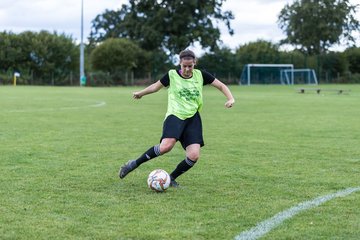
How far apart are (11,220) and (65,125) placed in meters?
10.2

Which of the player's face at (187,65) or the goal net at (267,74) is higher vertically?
the goal net at (267,74)

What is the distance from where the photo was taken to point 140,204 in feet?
21.7

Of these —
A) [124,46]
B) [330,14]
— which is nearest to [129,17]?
[124,46]

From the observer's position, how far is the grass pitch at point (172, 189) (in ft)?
18.4

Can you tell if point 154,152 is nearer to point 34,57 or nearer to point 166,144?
point 166,144

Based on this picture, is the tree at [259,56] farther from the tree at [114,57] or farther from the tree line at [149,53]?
the tree at [114,57]

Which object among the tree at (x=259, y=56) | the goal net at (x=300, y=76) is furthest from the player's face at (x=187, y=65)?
the tree at (x=259, y=56)

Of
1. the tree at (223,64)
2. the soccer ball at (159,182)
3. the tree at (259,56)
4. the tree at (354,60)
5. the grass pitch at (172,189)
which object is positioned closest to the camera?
the grass pitch at (172,189)

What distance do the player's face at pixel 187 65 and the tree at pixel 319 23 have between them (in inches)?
3243

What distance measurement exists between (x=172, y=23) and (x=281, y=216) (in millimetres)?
67321

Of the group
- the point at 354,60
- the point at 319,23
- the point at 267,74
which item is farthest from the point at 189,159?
the point at 319,23

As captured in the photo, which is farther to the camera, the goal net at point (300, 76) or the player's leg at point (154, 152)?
the goal net at point (300, 76)

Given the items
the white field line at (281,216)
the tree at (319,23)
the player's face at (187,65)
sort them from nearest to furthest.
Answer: the white field line at (281,216) < the player's face at (187,65) < the tree at (319,23)

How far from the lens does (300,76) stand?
69.2 meters
